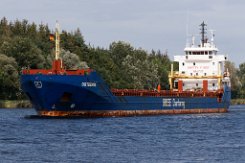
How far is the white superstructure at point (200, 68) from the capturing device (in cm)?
9712

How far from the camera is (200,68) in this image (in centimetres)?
9706

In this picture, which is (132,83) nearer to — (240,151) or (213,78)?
(213,78)

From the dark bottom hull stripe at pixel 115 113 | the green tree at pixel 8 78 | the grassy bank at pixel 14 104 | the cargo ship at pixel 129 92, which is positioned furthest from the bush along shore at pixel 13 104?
the dark bottom hull stripe at pixel 115 113

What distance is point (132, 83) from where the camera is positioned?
445ft

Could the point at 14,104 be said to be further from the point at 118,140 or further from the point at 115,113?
the point at 118,140

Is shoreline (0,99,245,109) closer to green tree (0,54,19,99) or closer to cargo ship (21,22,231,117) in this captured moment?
green tree (0,54,19,99)

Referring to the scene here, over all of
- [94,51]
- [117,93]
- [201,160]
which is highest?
[94,51]

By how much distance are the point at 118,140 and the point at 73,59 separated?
6334 cm

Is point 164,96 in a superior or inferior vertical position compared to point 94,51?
inferior

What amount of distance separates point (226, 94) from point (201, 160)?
54.1 meters

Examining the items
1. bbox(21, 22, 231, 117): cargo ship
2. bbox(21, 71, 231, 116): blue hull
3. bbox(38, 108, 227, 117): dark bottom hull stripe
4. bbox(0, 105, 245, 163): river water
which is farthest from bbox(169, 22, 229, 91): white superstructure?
bbox(0, 105, 245, 163): river water

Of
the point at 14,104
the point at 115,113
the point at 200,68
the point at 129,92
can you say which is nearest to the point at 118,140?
the point at 115,113

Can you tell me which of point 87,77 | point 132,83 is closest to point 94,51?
Result: point 132,83

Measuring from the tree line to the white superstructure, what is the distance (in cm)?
2220
